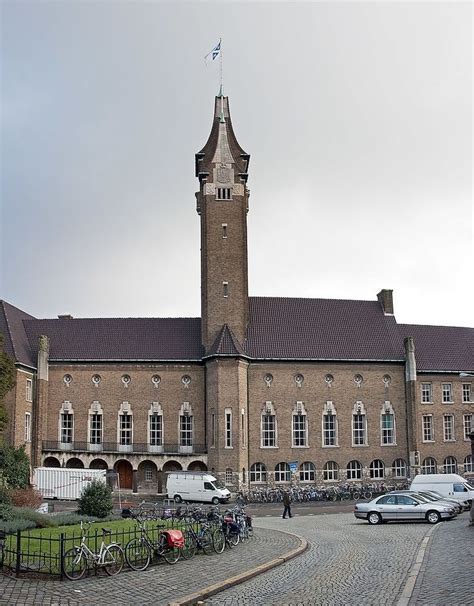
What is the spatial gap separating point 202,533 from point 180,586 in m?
6.22

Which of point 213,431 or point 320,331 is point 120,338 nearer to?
point 213,431

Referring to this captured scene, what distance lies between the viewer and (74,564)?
59.5 ft

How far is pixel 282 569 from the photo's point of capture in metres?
21.5

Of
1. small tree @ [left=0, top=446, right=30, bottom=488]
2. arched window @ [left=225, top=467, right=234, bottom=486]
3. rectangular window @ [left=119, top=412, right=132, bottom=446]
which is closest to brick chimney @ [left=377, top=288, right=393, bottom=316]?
arched window @ [left=225, top=467, right=234, bottom=486]

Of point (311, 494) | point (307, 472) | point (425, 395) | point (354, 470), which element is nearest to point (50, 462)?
point (307, 472)

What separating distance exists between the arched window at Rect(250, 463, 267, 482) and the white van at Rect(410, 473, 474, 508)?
16.3m

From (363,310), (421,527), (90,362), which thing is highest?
(363,310)

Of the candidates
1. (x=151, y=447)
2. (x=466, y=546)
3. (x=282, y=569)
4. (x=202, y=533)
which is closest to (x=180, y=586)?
(x=282, y=569)

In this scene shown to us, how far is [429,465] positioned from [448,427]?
12.2ft

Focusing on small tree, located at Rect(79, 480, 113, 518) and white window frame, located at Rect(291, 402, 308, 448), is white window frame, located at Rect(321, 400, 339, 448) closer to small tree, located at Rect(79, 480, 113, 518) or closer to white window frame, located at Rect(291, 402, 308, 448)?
white window frame, located at Rect(291, 402, 308, 448)

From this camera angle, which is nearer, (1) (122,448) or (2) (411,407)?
(1) (122,448)

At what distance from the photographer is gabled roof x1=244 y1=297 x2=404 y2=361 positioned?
6562 centimetres

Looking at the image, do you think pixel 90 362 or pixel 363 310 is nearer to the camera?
pixel 90 362

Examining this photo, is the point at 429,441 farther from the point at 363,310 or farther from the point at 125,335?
the point at 125,335
